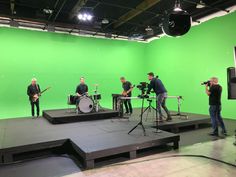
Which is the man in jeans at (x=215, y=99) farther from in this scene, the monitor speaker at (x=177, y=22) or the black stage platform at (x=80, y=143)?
the monitor speaker at (x=177, y=22)

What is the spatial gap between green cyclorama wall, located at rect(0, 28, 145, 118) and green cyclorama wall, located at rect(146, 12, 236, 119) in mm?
1806

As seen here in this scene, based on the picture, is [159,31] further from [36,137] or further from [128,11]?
[36,137]

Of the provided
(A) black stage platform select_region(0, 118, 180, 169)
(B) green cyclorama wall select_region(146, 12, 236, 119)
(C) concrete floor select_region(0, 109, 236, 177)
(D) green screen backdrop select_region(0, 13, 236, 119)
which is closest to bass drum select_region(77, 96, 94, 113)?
(A) black stage platform select_region(0, 118, 180, 169)

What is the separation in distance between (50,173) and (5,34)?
265 inches

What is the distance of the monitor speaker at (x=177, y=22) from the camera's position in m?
3.84

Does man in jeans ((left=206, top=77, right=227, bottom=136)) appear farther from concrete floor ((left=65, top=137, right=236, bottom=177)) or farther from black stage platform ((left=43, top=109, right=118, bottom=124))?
black stage platform ((left=43, top=109, right=118, bottom=124))

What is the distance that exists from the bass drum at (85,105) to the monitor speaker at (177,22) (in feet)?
12.1

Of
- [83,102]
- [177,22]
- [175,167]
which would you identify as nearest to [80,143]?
[175,167]

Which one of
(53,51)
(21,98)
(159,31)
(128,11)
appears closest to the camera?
(128,11)

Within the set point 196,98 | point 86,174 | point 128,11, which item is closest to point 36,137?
point 86,174

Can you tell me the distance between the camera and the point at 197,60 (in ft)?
26.6

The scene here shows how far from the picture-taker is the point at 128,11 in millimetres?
7527

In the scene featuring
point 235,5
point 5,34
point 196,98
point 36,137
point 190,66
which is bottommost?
point 36,137

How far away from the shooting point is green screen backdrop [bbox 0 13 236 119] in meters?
7.41
